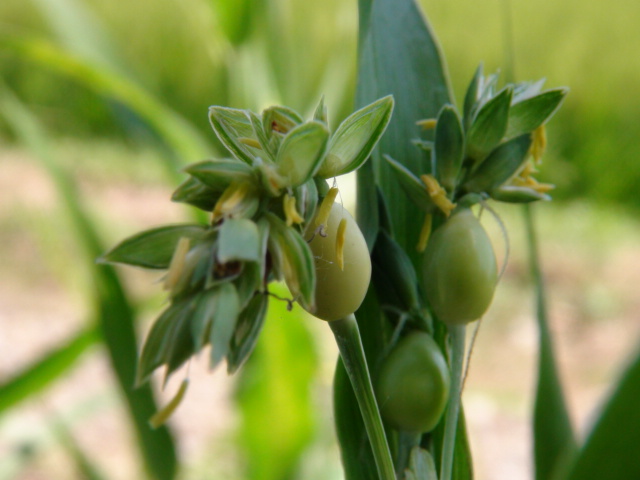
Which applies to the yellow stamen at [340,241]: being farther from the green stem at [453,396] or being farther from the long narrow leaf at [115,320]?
the long narrow leaf at [115,320]

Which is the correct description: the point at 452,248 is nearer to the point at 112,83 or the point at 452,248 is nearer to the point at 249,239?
the point at 249,239

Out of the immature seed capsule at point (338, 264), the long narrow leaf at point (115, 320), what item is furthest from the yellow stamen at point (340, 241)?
the long narrow leaf at point (115, 320)

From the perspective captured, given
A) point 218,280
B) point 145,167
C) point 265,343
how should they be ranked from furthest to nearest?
point 145,167 → point 265,343 → point 218,280

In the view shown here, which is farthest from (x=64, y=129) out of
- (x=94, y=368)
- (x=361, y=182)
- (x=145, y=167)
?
(x=361, y=182)

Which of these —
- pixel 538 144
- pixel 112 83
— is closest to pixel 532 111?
pixel 538 144

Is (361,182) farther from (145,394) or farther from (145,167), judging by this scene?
(145,167)

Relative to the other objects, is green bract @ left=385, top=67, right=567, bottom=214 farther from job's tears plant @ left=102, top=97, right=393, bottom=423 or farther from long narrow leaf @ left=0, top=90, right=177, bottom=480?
long narrow leaf @ left=0, top=90, right=177, bottom=480
